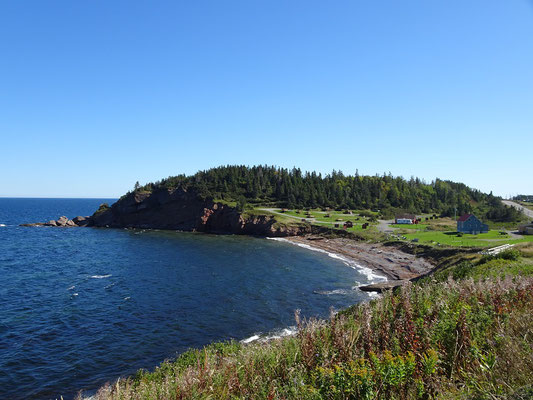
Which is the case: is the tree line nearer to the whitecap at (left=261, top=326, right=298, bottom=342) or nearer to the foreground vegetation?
the whitecap at (left=261, top=326, right=298, bottom=342)

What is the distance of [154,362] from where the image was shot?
67.4 ft

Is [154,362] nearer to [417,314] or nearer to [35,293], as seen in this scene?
[417,314]

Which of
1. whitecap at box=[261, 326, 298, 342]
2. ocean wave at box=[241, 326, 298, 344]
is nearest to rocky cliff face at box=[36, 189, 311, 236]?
whitecap at box=[261, 326, 298, 342]

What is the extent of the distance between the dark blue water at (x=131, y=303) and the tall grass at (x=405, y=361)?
14319 millimetres

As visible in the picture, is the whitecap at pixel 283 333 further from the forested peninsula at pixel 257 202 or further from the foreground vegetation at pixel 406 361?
the forested peninsula at pixel 257 202

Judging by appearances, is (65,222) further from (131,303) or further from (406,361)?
(406,361)

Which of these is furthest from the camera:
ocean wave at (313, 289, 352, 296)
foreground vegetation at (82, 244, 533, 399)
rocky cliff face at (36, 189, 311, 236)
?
rocky cliff face at (36, 189, 311, 236)

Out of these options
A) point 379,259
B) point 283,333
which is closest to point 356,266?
point 379,259

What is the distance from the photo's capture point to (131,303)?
31938 mm

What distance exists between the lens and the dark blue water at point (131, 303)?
20.4 metres

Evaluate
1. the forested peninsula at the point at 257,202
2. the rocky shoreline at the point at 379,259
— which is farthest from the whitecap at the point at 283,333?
the forested peninsula at the point at 257,202

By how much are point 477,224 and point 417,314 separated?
205 feet

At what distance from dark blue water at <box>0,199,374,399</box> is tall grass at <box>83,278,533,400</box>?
14.3m

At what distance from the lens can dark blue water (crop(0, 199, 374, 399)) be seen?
20.4 m
